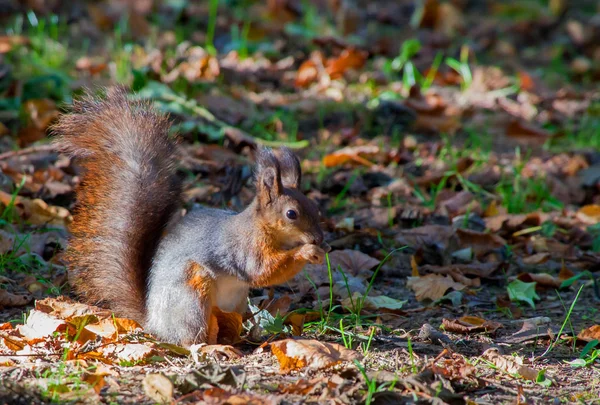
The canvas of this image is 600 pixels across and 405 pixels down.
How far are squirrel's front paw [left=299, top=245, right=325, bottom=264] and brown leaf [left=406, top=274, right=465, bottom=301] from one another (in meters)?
0.69

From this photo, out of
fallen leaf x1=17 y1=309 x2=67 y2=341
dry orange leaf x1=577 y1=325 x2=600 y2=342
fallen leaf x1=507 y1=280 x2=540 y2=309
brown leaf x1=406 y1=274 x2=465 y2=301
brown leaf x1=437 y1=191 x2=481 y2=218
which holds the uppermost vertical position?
fallen leaf x1=17 y1=309 x2=67 y2=341

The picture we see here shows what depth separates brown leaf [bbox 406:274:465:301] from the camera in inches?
107

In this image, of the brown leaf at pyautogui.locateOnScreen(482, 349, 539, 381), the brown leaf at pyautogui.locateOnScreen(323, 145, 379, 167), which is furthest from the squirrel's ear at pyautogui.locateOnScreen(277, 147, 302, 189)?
the brown leaf at pyautogui.locateOnScreen(323, 145, 379, 167)

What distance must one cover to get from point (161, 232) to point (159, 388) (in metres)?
0.63

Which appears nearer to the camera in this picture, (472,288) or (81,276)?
(81,276)

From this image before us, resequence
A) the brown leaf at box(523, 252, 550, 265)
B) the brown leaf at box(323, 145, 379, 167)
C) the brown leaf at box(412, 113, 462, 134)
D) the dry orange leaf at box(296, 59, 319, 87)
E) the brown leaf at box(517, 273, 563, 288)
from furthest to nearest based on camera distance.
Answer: the dry orange leaf at box(296, 59, 319, 87)
the brown leaf at box(412, 113, 462, 134)
the brown leaf at box(323, 145, 379, 167)
the brown leaf at box(523, 252, 550, 265)
the brown leaf at box(517, 273, 563, 288)

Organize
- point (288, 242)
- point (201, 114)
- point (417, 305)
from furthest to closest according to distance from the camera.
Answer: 1. point (201, 114)
2. point (417, 305)
3. point (288, 242)

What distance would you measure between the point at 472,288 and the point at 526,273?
19cm

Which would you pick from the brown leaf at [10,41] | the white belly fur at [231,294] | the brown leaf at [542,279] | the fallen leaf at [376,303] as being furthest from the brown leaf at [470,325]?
the brown leaf at [10,41]

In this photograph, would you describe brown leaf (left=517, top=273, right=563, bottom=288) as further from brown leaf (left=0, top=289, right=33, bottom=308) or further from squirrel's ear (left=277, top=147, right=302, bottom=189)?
brown leaf (left=0, top=289, right=33, bottom=308)

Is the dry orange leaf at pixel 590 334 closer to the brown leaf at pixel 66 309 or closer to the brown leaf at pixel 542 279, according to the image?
the brown leaf at pixel 542 279

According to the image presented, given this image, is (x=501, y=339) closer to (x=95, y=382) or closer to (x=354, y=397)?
(x=354, y=397)

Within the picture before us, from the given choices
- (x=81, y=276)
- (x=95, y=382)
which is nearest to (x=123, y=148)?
(x=81, y=276)

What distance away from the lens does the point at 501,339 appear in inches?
94.4
